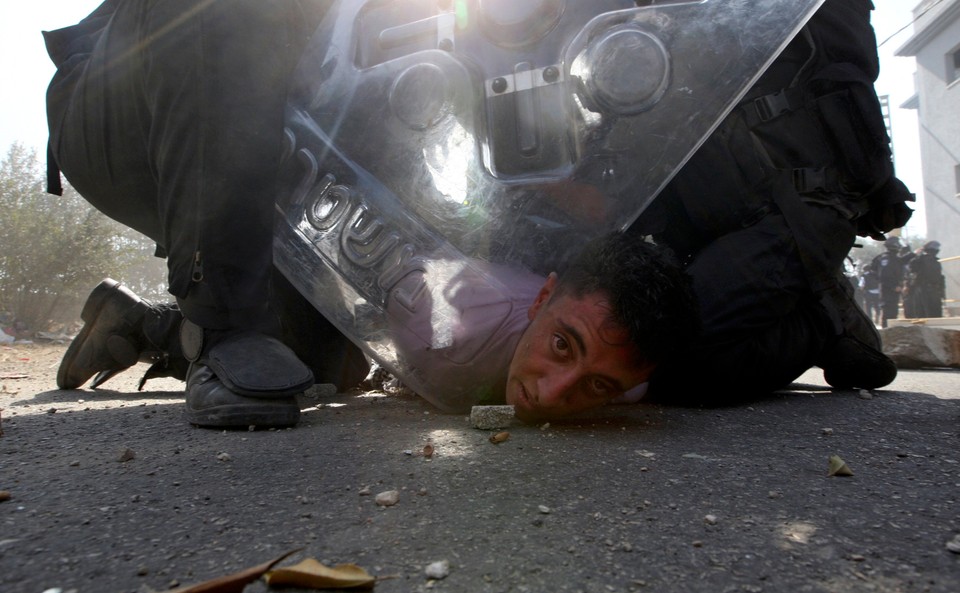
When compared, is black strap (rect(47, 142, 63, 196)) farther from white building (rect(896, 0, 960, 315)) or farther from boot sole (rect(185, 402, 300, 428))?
white building (rect(896, 0, 960, 315))

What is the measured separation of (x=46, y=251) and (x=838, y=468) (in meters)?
10.9

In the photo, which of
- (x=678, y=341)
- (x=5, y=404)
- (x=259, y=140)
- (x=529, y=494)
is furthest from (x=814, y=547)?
(x=5, y=404)

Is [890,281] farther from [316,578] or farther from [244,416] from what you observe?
[316,578]

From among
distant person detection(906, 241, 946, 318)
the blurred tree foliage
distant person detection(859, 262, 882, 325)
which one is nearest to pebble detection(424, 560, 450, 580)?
the blurred tree foliage

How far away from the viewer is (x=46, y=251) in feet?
31.7

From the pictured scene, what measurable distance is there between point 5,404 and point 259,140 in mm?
1193

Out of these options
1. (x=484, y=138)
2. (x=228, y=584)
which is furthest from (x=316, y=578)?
(x=484, y=138)

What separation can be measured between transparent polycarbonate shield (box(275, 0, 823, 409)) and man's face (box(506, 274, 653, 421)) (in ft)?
0.68

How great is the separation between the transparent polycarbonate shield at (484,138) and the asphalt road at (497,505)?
15.2 inches

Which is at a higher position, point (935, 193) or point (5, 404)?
point (935, 193)

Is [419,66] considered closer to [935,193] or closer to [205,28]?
[205,28]

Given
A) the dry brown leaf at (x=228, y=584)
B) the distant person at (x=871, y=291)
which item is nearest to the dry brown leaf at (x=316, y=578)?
the dry brown leaf at (x=228, y=584)

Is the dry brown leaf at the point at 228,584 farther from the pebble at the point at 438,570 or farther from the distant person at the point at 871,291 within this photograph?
the distant person at the point at 871,291

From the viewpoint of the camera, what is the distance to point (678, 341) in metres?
1.53
